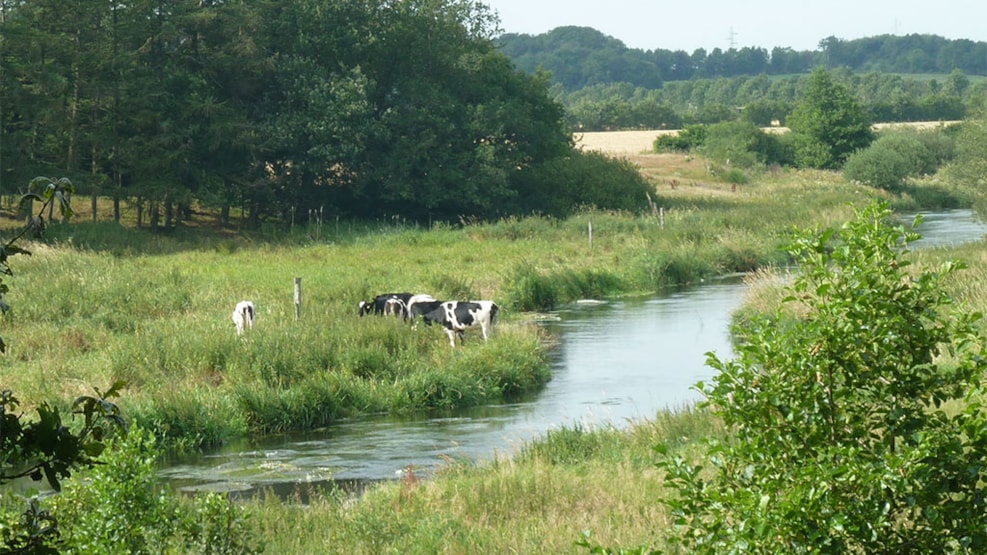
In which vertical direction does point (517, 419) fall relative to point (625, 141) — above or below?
below

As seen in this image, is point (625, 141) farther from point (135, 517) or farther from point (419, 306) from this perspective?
point (135, 517)

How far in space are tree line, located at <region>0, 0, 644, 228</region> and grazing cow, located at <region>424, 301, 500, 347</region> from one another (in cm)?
2056

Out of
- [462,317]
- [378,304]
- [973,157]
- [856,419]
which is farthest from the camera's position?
[973,157]

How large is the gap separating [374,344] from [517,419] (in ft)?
13.0

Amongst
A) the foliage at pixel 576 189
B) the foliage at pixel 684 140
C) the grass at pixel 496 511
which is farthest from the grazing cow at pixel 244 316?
the foliage at pixel 684 140


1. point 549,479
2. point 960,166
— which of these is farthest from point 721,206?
point 549,479

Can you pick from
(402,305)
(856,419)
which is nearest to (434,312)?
(402,305)

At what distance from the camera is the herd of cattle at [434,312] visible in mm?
22734

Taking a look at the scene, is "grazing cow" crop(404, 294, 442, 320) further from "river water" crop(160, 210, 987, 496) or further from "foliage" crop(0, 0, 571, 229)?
"foliage" crop(0, 0, 571, 229)

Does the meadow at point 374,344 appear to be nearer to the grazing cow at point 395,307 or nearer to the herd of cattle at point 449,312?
the herd of cattle at point 449,312

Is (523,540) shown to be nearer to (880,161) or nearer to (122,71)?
(122,71)

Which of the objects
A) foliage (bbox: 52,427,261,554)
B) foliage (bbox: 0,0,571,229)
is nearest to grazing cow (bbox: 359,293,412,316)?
foliage (bbox: 52,427,261,554)

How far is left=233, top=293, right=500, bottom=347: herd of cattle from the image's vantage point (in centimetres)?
2273

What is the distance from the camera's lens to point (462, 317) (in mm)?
23203
